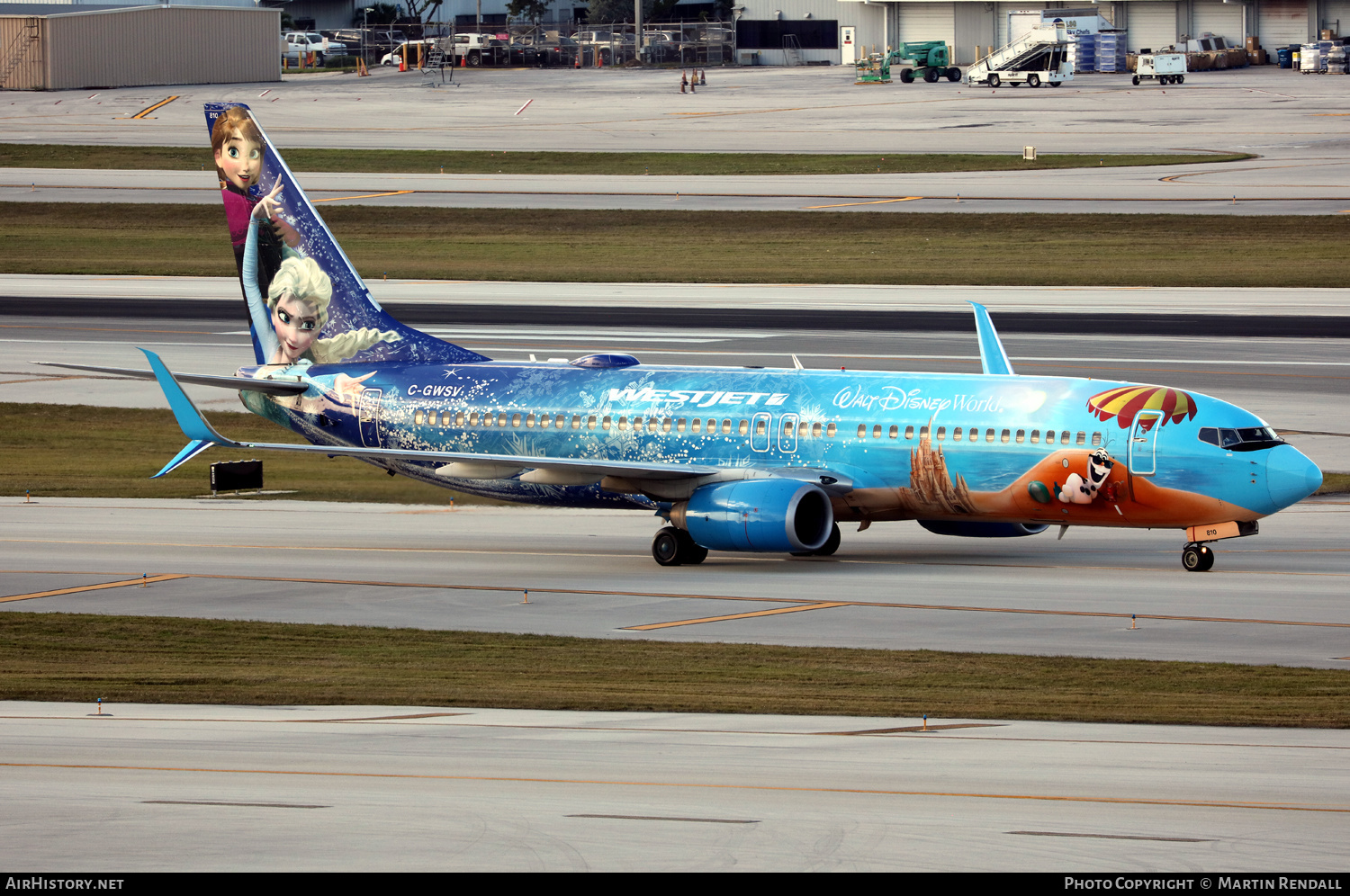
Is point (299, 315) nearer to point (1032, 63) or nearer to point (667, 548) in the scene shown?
point (667, 548)

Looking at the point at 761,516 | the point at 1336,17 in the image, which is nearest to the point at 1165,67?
the point at 1336,17

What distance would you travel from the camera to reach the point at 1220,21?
589ft

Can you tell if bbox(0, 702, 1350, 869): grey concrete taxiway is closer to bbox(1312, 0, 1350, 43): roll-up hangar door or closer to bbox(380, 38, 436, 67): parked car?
bbox(380, 38, 436, 67): parked car

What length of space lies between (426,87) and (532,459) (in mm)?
125394

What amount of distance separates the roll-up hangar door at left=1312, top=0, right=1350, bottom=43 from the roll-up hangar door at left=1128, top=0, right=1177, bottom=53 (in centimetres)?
1266

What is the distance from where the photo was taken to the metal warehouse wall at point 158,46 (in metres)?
145

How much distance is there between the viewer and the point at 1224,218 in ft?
289

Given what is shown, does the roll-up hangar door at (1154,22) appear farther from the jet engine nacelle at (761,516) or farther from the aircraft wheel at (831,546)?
the jet engine nacelle at (761,516)

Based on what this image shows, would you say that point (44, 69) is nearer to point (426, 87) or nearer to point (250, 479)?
point (426, 87)

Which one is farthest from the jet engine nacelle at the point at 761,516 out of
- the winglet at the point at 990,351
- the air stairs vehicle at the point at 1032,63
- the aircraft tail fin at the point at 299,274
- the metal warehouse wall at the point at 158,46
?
the air stairs vehicle at the point at 1032,63

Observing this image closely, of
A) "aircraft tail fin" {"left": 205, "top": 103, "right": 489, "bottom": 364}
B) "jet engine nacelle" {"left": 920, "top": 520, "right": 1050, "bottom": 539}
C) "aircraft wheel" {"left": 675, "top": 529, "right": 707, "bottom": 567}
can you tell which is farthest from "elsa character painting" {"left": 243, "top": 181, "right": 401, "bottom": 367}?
"jet engine nacelle" {"left": 920, "top": 520, "right": 1050, "bottom": 539}

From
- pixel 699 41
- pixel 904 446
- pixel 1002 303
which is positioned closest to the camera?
pixel 904 446

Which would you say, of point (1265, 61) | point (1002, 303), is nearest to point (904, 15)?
point (1265, 61)

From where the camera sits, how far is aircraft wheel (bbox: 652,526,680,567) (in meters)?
38.2
